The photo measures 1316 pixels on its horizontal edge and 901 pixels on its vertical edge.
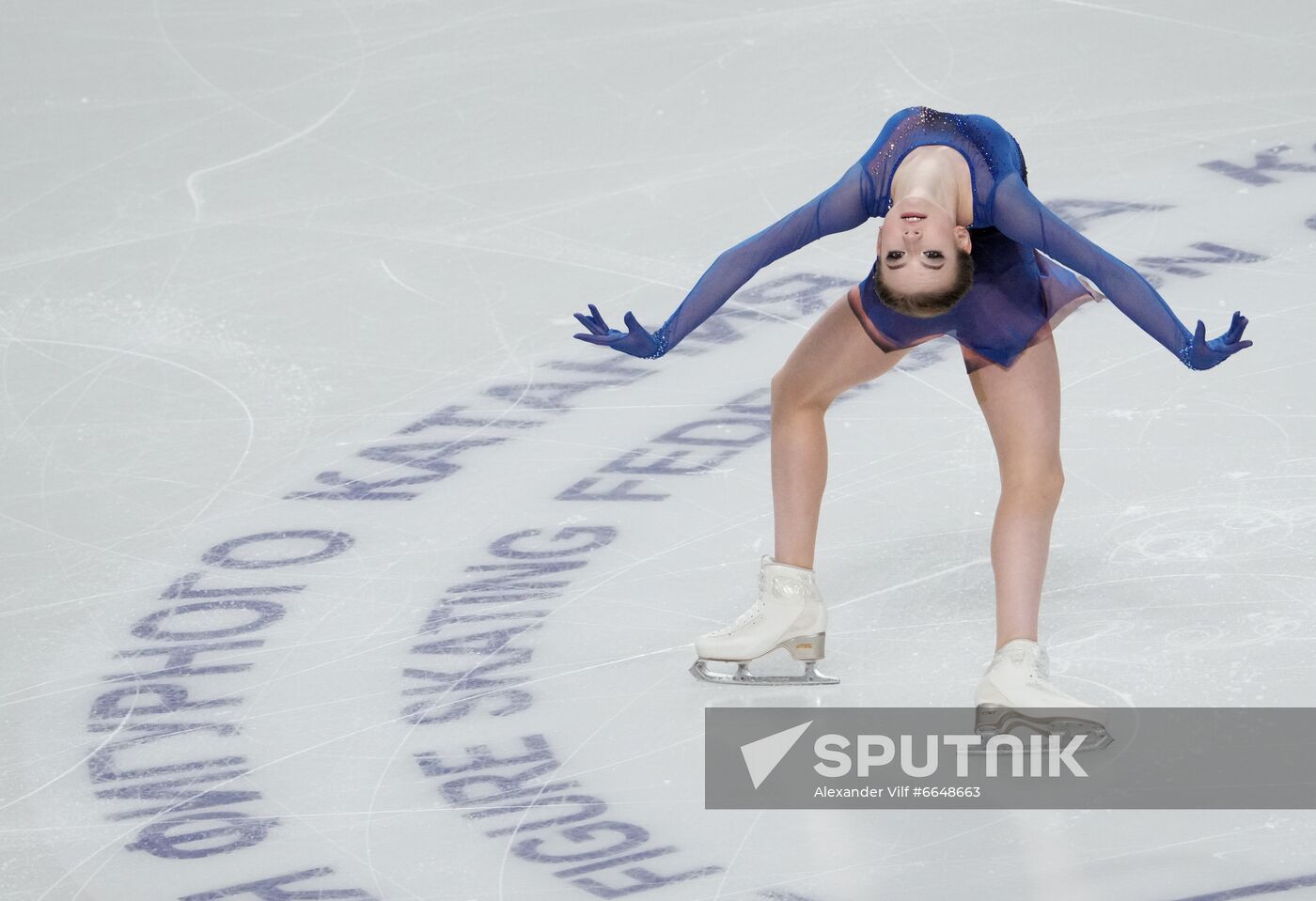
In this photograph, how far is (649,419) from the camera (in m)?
6.35

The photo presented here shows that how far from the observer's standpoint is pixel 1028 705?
4.56 m

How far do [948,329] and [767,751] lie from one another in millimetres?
989

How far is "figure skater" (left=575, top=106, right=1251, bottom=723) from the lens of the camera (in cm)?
450

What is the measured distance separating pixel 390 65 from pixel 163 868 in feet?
16.7

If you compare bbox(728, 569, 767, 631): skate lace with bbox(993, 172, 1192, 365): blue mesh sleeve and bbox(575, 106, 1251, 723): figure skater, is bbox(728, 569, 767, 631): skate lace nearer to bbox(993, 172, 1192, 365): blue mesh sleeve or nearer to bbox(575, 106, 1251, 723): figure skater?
bbox(575, 106, 1251, 723): figure skater

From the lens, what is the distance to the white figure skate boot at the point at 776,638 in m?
4.94

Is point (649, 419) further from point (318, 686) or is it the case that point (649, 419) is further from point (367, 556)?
point (318, 686)

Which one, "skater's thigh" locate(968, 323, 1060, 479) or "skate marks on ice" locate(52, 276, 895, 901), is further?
"skater's thigh" locate(968, 323, 1060, 479)

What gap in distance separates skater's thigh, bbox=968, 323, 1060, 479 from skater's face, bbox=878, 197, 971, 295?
33 centimetres

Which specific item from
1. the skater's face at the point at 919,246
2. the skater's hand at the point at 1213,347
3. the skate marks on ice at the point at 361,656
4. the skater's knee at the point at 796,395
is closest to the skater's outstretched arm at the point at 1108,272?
the skater's hand at the point at 1213,347

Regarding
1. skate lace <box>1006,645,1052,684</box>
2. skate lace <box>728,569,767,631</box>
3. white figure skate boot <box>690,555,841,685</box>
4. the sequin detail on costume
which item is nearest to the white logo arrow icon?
white figure skate boot <box>690,555,841,685</box>

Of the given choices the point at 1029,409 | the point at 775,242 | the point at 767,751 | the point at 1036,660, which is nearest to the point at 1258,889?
the point at 1036,660

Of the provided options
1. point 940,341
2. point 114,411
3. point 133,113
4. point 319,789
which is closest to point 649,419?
point 940,341

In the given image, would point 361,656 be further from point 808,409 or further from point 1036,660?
point 1036,660
